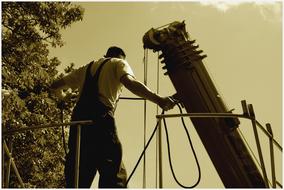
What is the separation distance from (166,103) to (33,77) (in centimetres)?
691

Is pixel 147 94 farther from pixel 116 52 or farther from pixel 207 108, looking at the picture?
pixel 207 108

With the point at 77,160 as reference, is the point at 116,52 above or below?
above

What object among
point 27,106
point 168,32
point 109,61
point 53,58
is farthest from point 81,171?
point 53,58

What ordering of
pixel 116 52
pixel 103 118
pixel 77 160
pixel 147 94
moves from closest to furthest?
pixel 77 160 → pixel 147 94 → pixel 103 118 → pixel 116 52

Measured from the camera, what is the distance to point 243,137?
5812 millimetres

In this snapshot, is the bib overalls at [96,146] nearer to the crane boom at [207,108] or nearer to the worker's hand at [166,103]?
the worker's hand at [166,103]

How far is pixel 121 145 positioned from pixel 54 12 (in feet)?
23.2

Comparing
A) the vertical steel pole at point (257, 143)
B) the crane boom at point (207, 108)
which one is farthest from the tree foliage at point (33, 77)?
the vertical steel pole at point (257, 143)

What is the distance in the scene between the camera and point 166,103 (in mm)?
4293

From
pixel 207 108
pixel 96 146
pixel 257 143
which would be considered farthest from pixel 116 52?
pixel 257 143

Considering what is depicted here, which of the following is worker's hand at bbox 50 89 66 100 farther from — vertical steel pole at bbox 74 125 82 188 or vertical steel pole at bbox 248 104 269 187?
vertical steel pole at bbox 248 104 269 187

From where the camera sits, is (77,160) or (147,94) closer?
(77,160)

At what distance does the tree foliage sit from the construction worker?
17.6 feet

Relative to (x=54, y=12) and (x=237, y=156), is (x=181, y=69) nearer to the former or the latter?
(x=237, y=156)
